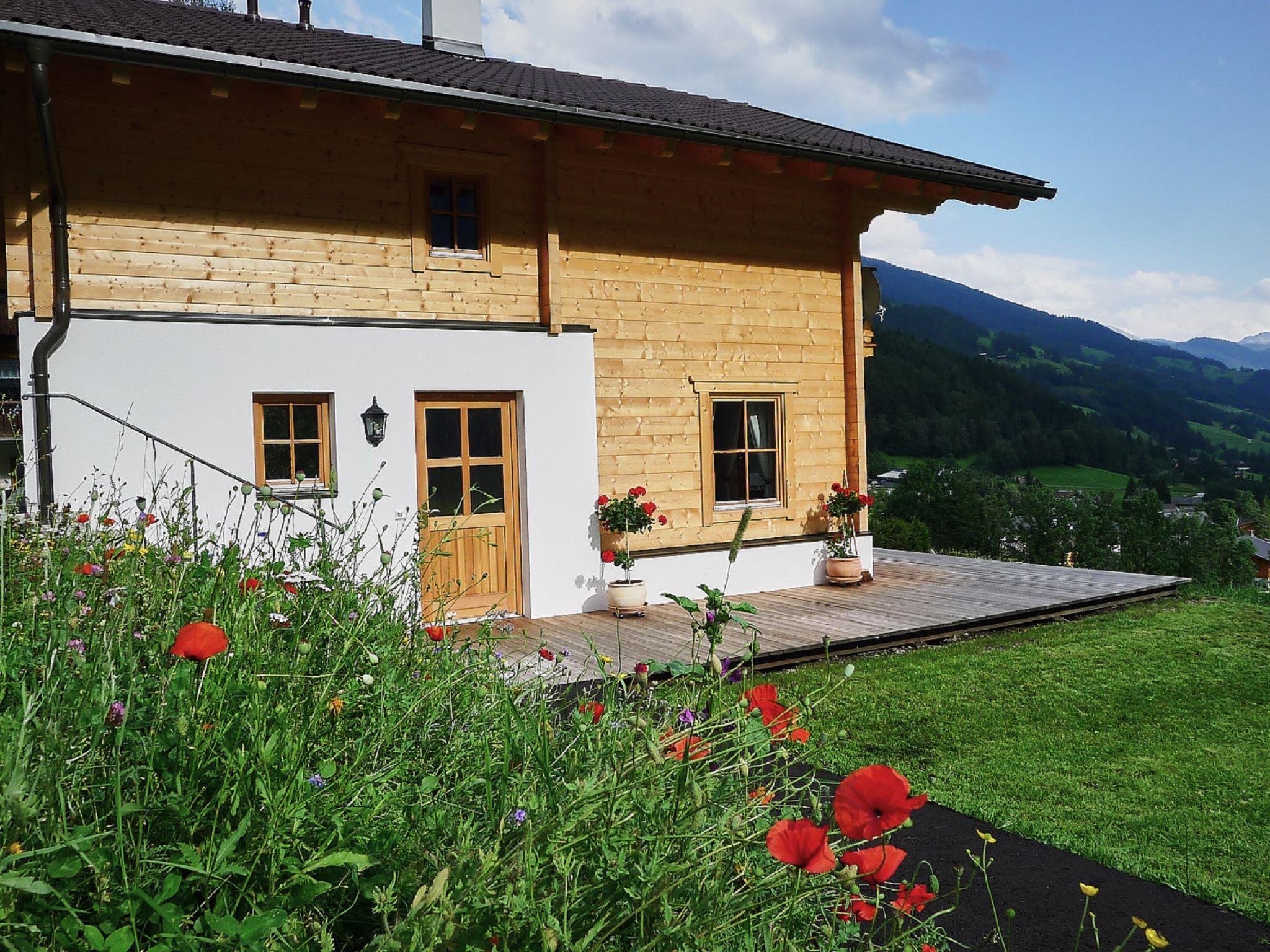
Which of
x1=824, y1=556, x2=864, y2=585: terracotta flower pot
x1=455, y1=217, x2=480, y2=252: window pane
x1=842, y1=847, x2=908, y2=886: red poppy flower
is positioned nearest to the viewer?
x1=842, y1=847, x2=908, y2=886: red poppy flower

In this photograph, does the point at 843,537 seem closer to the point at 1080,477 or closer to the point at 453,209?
the point at 453,209

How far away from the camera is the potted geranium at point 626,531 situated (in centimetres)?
816

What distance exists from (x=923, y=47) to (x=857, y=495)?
299ft

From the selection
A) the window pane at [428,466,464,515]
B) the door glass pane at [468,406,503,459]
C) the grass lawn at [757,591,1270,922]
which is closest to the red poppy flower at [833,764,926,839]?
the grass lawn at [757,591,1270,922]

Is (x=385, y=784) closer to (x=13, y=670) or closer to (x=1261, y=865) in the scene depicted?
(x=13, y=670)

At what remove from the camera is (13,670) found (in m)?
1.56

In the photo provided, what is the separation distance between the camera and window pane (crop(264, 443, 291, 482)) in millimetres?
7277

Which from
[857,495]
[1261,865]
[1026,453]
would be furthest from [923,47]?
[1261,865]

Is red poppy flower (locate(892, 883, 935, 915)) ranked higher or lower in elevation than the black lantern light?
lower

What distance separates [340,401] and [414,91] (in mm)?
2379

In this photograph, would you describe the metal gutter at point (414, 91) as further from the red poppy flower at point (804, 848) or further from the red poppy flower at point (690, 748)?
the red poppy flower at point (804, 848)

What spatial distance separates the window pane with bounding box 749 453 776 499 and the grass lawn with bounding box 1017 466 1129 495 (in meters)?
42.0

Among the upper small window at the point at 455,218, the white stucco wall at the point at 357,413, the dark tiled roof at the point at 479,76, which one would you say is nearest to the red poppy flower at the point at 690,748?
the white stucco wall at the point at 357,413

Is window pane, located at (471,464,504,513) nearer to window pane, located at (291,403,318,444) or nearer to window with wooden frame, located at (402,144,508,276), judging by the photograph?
window pane, located at (291,403,318,444)
